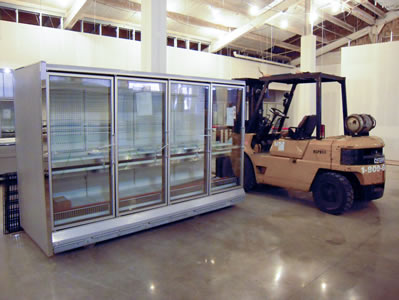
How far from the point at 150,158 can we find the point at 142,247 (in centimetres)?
131

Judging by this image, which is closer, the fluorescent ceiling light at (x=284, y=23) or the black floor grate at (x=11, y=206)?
the black floor grate at (x=11, y=206)

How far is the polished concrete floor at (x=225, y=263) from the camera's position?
289 centimetres

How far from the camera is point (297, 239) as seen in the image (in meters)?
4.16

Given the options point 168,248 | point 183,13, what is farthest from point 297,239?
point 183,13

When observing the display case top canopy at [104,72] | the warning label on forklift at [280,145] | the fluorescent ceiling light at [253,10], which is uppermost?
the fluorescent ceiling light at [253,10]

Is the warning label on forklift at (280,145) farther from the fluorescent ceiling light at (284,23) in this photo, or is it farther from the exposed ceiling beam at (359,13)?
the exposed ceiling beam at (359,13)

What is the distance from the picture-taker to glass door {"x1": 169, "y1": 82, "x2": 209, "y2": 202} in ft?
16.5

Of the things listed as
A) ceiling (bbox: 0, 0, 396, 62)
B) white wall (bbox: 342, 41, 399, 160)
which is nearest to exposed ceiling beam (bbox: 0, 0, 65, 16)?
ceiling (bbox: 0, 0, 396, 62)

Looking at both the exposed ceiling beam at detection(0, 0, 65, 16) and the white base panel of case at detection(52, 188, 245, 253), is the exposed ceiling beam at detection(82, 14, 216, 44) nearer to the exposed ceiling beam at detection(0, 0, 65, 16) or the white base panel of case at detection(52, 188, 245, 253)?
the exposed ceiling beam at detection(0, 0, 65, 16)

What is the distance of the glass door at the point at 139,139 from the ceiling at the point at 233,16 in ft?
14.5

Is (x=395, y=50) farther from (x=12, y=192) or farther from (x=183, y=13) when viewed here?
(x=12, y=192)

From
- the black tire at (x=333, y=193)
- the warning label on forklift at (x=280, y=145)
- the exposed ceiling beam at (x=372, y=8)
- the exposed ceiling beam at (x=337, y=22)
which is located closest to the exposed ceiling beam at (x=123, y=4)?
the warning label on forklift at (x=280, y=145)

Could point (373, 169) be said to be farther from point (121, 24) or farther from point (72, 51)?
point (121, 24)

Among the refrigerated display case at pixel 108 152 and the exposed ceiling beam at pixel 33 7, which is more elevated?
the exposed ceiling beam at pixel 33 7
